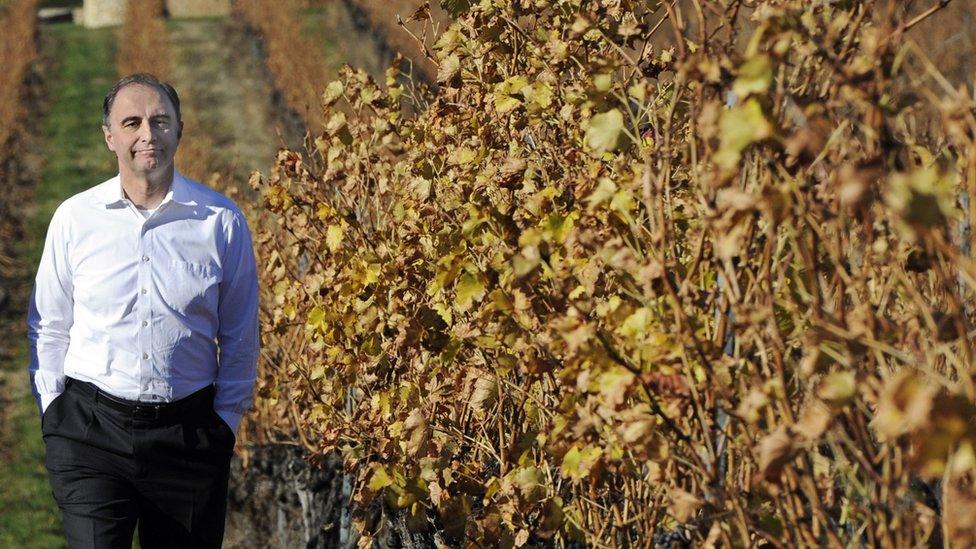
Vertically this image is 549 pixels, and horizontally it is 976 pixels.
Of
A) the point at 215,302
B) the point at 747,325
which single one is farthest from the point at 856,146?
the point at 215,302

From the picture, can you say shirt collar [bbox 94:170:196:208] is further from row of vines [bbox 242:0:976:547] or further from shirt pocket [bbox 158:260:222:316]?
row of vines [bbox 242:0:976:547]

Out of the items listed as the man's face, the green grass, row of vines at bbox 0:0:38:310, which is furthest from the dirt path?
the man's face

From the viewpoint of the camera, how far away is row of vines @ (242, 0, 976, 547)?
1566 millimetres

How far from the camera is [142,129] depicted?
9.89 ft

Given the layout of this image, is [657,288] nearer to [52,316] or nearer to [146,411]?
[146,411]

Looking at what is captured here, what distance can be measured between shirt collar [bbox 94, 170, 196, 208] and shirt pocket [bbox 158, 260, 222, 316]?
0.16m

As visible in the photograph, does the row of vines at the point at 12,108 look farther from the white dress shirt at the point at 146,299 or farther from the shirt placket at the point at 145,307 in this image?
the shirt placket at the point at 145,307

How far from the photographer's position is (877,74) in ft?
5.32

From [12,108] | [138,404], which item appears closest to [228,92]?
[12,108]

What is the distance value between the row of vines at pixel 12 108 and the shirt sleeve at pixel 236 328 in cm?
815

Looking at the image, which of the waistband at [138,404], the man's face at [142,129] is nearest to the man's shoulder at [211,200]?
the man's face at [142,129]

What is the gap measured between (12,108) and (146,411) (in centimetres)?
1442

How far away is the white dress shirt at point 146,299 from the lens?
9.89 feet

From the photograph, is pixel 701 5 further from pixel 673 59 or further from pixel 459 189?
pixel 459 189
